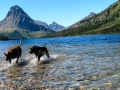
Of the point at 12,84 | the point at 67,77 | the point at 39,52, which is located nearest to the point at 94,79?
the point at 67,77

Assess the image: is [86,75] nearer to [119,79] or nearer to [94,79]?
[94,79]

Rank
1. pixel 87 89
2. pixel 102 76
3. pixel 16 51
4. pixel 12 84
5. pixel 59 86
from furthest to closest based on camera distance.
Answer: pixel 16 51 → pixel 102 76 → pixel 12 84 → pixel 59 86 → pixel 87 89

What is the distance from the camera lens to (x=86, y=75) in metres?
13.2

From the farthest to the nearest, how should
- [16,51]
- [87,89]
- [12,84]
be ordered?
[16,51], [12,84], [87,89]

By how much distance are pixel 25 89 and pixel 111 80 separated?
15.9 ft

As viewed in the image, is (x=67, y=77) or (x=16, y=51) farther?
(x=16, y=51)

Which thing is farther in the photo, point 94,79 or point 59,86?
point 94,79

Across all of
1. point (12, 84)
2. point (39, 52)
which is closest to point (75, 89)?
point (12, 84)

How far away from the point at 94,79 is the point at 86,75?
4.20 feet

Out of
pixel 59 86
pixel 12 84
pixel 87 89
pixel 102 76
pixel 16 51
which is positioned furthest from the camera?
pixel 16 51

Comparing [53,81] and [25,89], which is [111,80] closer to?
[53,81]

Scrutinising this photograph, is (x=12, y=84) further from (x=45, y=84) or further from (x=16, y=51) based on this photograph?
(x=16, y=51)

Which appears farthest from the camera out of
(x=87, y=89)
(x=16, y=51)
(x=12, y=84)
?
(x=16, y=51)

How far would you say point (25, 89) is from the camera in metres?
10.5
